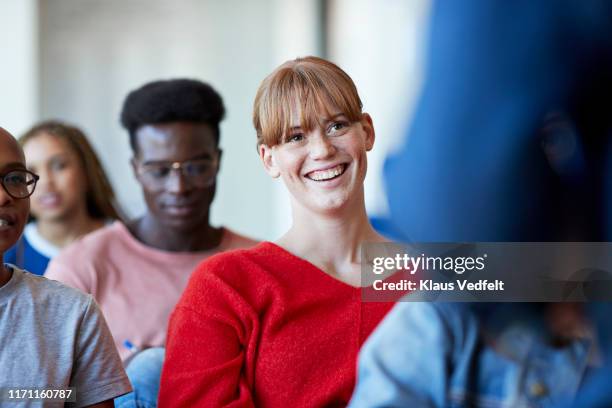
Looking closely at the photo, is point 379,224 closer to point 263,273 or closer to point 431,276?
point 263,273

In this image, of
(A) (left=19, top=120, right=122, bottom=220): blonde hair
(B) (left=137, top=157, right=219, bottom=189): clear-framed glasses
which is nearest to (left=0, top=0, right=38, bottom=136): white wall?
(A) (left=19, top=120, right=122, bottom=220): blonde hair

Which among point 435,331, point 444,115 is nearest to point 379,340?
point 435,331

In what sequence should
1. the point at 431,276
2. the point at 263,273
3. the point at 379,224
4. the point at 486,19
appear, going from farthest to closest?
1. the point at 379,224
2. the point at 263,273
3. the point at 431,276
4. the point at 486,19

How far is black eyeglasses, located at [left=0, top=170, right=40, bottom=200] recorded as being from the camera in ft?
4.22

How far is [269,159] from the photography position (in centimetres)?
147

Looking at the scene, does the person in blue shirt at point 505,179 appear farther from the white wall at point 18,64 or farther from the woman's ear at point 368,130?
the white wall at point 18,64

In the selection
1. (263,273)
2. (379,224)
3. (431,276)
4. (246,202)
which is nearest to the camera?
(431,276)

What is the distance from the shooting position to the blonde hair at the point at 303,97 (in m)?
1.40

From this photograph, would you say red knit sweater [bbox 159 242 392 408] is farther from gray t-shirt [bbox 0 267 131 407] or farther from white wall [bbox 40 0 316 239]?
white wall [bbox 40 0 316 239]

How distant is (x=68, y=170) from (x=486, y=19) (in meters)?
2.34

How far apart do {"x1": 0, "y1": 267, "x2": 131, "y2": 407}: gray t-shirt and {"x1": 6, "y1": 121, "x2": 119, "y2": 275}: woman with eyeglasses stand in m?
1.28

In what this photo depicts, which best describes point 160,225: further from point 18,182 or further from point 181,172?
point 18,182

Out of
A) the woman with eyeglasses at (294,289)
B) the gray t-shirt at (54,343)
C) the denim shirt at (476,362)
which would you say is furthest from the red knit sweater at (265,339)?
the denim shirt at (476,362)

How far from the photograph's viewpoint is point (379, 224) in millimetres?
1711
